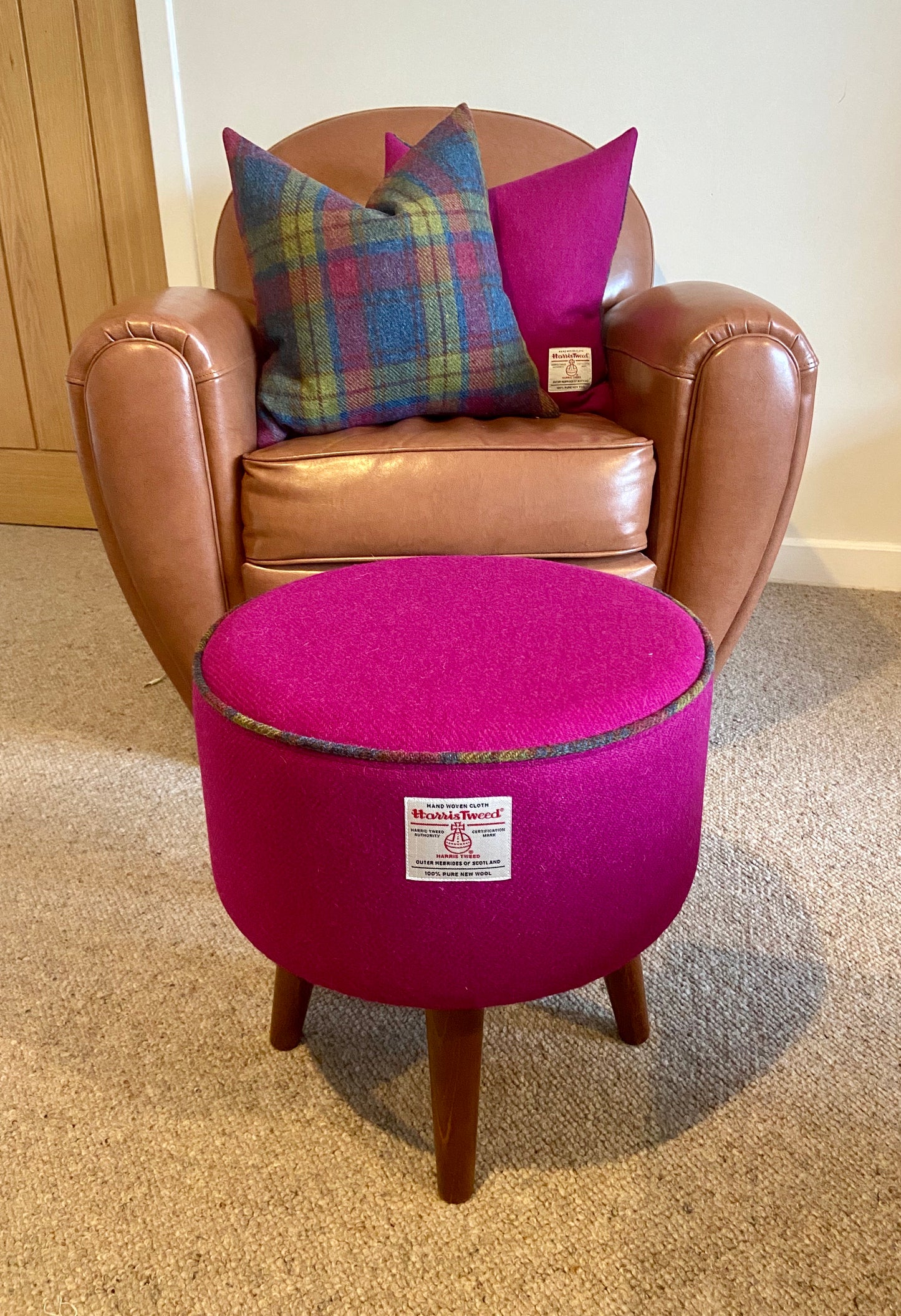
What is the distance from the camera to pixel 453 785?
0.66 metres

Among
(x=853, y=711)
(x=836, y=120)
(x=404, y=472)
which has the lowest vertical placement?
(x=853, y=711)

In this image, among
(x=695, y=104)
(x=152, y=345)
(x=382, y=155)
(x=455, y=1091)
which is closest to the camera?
(x=455, y=1091)

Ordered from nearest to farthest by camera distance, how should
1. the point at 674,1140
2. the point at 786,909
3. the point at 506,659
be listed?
1. the point at 506,659
2. the point at 674,1140
3. the point at 786,909

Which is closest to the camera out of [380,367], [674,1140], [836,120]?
[674,1140]

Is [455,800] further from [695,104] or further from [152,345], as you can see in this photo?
[695,104]

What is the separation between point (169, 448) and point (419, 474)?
33 cm

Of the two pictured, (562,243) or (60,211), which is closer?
(562,243)

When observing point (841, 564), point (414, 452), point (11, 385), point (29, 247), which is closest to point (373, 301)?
point (414, 452)

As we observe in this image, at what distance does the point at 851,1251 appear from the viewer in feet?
2.57

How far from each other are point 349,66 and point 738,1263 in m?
2.13

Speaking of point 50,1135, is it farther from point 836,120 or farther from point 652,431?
point 836,120

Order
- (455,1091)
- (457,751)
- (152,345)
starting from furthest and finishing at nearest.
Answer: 1. (152,345)
2. (455,1091)
3. (457,751)

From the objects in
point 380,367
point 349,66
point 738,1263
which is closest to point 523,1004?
point 738,1263

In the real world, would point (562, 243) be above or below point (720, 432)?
Answer: above
